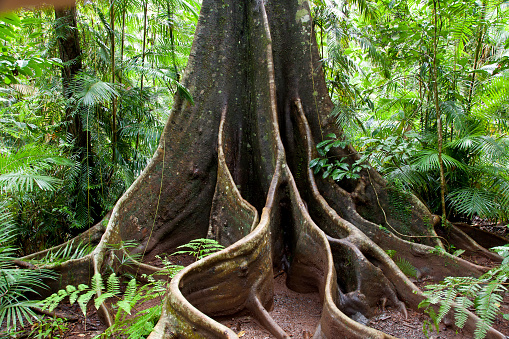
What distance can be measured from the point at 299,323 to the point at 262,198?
6.31 feet

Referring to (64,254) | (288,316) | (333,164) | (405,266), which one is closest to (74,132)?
(64,254)

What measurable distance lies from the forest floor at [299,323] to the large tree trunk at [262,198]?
0.12 meters

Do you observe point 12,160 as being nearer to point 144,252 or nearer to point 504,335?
point 144,252

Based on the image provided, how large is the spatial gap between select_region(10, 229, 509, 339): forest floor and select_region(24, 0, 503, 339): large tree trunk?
0.38ft

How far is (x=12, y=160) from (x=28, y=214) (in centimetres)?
110

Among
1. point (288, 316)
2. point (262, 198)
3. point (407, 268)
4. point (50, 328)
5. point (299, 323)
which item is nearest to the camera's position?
point (50, 328)

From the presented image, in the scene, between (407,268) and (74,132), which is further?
(74,132)

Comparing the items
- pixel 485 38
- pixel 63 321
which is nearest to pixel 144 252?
pixel 63 321

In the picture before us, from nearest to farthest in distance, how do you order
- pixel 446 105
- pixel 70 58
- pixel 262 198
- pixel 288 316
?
1. pixel 288 316
2. pixel 446 105
3. pixel 262 198
4. pixel 70 58

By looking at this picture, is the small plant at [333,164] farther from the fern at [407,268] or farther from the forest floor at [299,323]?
the forest floor at [299,323]

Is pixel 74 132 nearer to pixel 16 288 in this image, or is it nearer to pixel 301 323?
pixel 16 288

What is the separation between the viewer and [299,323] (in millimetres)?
3545

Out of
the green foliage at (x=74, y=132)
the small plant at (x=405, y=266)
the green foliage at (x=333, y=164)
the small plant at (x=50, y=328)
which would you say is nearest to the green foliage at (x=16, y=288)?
the small plant at (x=50, y=328)

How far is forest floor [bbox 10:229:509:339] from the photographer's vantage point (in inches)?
127
